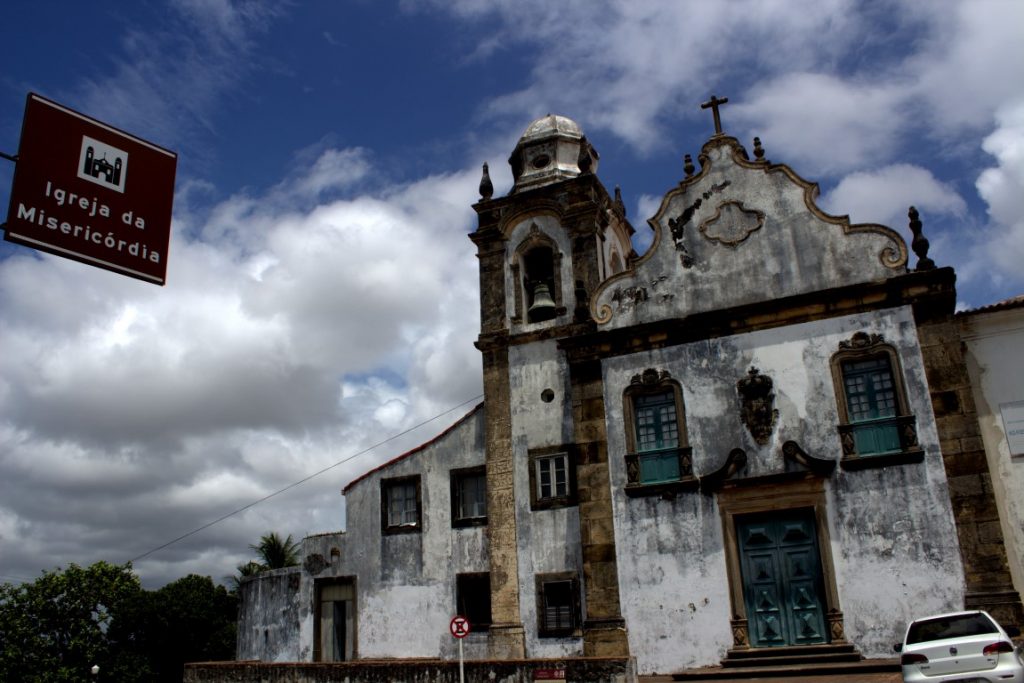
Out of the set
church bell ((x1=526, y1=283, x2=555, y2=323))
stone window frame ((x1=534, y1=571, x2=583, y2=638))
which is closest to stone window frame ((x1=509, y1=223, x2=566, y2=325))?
church bell ((x1=526, y1=283, x2=555, y2=323))

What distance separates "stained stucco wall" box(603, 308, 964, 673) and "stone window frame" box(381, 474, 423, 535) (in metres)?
5.39

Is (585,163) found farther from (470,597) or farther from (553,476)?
(470,597)

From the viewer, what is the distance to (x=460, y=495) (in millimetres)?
20891

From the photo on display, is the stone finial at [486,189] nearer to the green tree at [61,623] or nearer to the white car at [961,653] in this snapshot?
the white car at [961,653]

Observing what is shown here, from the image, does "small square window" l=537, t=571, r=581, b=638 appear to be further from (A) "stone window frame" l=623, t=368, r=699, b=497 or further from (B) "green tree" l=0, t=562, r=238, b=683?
(B) "green tree" l=0, t=562, r=238, b=683

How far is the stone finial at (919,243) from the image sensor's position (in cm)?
1691

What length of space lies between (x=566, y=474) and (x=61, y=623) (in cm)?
2810

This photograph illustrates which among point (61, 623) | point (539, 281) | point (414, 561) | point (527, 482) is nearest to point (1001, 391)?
point (527, 482)

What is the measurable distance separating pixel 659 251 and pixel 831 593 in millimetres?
7650

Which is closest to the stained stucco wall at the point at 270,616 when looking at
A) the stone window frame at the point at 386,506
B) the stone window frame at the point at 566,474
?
the stone window frame at the point at 386,506

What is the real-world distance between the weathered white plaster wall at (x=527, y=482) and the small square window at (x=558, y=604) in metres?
0.12

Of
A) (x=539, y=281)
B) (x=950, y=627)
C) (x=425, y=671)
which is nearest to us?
(x=950, y=627)

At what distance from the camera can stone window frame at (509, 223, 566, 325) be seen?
2100cm

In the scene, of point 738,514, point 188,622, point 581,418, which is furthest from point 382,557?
point 188,622
